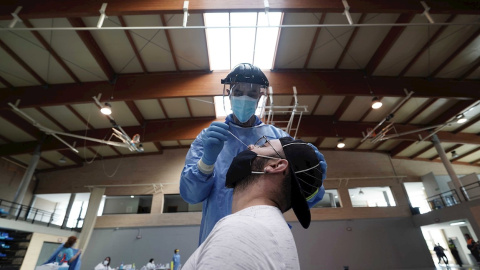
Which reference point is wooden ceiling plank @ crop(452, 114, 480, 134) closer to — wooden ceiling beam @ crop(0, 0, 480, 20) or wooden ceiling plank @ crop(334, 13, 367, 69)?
wooden ceiling beam @ crop(0, 0, 480, 20)

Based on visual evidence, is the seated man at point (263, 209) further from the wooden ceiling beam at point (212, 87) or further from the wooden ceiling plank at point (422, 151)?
the wooden ceiling plank at point (422, 151)

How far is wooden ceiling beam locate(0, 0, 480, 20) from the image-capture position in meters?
5.19

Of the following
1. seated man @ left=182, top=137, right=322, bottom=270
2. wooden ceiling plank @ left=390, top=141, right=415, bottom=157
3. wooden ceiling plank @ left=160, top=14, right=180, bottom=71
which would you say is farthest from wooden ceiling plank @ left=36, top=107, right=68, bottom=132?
wooden ceiling plank @ left=390, top=141, right=415, bottom=157

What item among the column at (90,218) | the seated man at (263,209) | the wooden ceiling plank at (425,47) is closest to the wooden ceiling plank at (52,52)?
the column at (90,218)

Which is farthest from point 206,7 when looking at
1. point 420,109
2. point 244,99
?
point 420,109

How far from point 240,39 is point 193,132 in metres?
5.27

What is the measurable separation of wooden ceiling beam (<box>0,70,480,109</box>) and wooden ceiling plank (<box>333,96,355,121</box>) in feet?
4.88

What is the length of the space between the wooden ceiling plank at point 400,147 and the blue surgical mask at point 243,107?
15504 millimetres

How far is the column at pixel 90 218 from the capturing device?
11.7 meters

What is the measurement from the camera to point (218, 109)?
10523mm

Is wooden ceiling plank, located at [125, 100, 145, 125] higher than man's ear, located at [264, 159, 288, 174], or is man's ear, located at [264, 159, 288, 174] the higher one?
wooden ceiling plank, located at [125, 100, 145, 125]

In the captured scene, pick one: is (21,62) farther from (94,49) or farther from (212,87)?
(212,87)

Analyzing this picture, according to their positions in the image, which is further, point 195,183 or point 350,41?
point 350,41

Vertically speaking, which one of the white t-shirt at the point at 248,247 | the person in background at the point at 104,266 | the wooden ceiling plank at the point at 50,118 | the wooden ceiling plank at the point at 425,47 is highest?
the wooden ceiling plank at the point at 425,47
